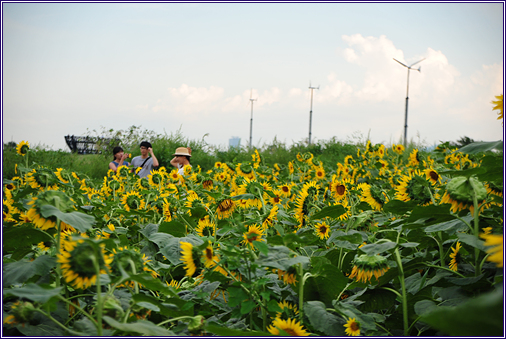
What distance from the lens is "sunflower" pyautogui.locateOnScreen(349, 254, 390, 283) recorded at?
46.9 inches

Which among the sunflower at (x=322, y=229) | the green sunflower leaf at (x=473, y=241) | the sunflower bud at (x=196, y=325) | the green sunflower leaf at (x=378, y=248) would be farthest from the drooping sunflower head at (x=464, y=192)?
the sunflower at (x=322, y=229)

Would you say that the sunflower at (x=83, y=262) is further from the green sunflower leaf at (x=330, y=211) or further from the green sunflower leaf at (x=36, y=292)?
the green sunflower leaf at (x=330, y=211)

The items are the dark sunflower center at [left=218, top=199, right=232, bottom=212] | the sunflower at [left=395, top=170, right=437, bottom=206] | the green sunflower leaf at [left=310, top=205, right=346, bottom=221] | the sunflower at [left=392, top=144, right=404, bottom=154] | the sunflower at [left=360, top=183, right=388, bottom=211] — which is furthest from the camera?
the sunflower at [left=392, top=144, right=404, bottom=154]

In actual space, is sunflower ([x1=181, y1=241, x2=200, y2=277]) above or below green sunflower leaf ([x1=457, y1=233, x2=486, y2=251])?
below

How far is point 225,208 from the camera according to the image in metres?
2.10

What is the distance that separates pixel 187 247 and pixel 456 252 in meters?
0.99

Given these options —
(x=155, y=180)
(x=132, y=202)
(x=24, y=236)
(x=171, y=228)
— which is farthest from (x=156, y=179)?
(x=24, y=236)

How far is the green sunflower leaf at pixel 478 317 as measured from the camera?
1.52 feet

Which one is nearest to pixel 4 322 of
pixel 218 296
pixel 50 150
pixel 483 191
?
pixel 218 296

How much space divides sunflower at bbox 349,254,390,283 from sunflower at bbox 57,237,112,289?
0.76 metres

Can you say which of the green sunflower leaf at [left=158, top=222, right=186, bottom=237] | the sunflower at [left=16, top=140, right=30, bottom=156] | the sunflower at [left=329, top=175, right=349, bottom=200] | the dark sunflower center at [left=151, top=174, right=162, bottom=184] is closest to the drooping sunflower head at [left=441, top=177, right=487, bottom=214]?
the green sunflower leaf at [left=158, top=222, right=186, bottom=237]

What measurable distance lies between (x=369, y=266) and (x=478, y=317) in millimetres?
739

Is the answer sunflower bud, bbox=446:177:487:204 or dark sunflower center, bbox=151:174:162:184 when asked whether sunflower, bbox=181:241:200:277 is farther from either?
dark sunflower center, bbox=151:174:162:184

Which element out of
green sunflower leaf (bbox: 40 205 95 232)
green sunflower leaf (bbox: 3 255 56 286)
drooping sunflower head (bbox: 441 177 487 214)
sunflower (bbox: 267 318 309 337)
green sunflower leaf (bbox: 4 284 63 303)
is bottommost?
sunflower (bbox: 267 318 309 337)
